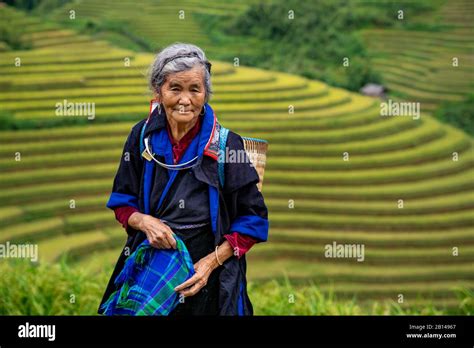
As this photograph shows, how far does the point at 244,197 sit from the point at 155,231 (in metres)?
0.26

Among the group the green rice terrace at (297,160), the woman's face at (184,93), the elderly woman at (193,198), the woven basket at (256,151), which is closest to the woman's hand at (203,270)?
the elderly woman at (193,198)

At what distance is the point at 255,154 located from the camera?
2.21 m

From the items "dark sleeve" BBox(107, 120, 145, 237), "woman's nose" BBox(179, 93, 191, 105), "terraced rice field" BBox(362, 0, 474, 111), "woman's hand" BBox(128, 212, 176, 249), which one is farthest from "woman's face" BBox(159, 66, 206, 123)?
"terraced rice field" BBox(362, 0, 474, 111)

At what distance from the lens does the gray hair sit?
2029 millimetres

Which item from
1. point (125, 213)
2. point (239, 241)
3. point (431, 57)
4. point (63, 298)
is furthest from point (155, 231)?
point (431, 57)

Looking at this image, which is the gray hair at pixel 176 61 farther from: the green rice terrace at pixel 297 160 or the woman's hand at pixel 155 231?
the green rice terrace at pixel 297 160

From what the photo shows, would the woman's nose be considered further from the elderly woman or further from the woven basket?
the woven basket

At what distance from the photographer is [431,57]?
9633 mm

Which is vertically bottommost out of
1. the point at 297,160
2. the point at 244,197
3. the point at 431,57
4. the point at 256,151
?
the point at 297,160

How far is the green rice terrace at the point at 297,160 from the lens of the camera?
27.0 feet

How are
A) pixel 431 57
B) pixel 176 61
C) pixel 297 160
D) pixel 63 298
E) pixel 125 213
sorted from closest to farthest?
1. pixel 176 61
2. pixel 125 213
3. pixel 63 298
4. pixel 431 57
5. pixel 297 160

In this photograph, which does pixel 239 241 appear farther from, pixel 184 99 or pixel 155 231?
pixel 184 99

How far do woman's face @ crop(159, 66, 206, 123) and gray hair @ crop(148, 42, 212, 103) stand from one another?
1 cm
